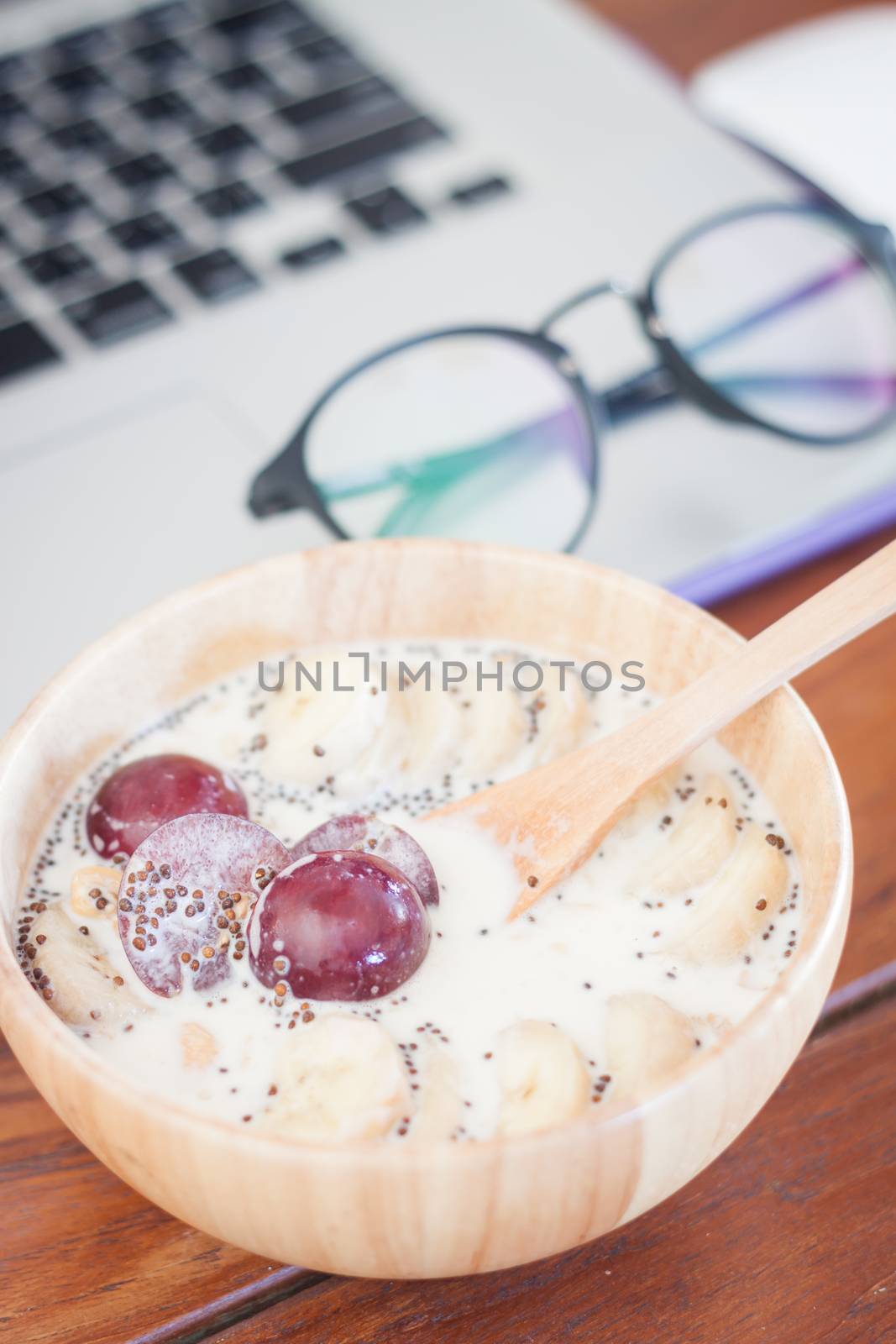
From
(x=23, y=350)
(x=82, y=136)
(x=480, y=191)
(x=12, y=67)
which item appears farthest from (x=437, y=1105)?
(x=12, y=67)

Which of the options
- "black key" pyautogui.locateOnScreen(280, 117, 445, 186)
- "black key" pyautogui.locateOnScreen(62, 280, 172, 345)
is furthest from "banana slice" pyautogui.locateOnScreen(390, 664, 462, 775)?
"black key" pyautogui.locateOnScreen(280, 117, 445, 186)

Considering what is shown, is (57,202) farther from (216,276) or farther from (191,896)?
(191,896)

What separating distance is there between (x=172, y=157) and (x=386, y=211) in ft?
0.52

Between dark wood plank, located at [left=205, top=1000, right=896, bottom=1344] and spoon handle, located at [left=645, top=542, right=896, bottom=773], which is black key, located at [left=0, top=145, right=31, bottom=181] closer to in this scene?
spoon handle, located at [left=645, top=542, right=896, bottom=773]

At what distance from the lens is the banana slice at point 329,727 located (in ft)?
1.89

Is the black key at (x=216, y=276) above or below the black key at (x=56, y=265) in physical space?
below

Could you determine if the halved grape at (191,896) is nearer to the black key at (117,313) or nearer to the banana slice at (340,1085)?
the banana slice at (340,1085)

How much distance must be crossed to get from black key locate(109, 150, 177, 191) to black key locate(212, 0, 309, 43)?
162mm

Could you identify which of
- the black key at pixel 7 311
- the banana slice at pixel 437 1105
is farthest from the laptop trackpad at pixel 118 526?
the banana slice at pixel 437 1105

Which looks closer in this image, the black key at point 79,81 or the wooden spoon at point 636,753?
the wooden spoon at point 636,753

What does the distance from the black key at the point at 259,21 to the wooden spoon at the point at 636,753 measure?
742 mm

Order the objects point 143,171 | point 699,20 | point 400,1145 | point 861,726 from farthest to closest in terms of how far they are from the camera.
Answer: point 699,20, point 143,171, point 861,726, point 400,1145

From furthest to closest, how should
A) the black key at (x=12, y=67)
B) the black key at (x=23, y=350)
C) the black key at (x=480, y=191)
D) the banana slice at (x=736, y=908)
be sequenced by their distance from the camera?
1. the black key at (x=12, y=67)
2. the black key at (x=480, y=191)
3. the black key at (x=23, y=350)
4. the banana slice at (x=736, y=908)

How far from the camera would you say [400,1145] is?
0.39 meters
